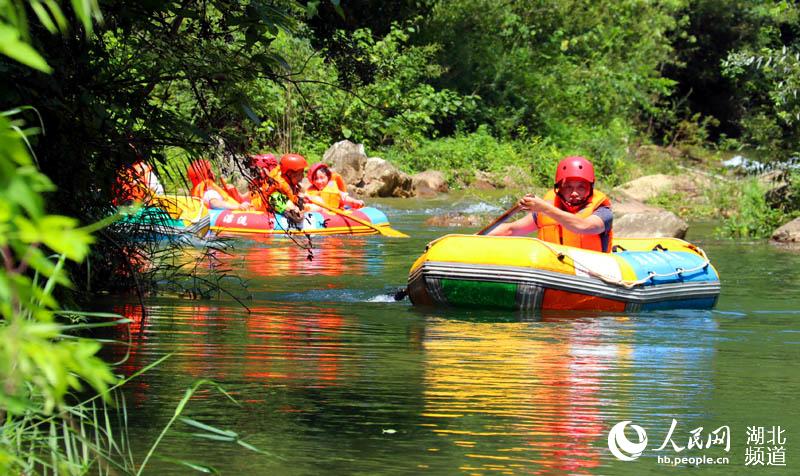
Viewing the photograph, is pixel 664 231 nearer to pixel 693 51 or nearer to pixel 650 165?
pixel 650 165

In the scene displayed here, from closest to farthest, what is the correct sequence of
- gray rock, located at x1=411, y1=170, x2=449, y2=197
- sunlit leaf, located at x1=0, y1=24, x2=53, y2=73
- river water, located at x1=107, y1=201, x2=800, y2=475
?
sunlit leaf, located at x1=0, y1=24, x2=53, y2=73
river water, located at x1=107, y1=201, x2=800, y2=475
gray rock, located at x1=411, y1=170, x2=449, y2=197

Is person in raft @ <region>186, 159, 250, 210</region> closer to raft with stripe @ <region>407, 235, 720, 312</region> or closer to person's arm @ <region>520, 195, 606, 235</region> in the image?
raft with stripe @ <region>407, 235, 720, 312</region>

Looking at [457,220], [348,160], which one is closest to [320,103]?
[348,160]

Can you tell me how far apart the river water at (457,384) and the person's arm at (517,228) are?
98 centimetres

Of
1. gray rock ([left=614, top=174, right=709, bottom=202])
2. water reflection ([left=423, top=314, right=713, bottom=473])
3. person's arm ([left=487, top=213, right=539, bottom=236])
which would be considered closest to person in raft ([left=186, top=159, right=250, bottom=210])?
person's arm ([left=487, top=213, right=539, bottom=236])

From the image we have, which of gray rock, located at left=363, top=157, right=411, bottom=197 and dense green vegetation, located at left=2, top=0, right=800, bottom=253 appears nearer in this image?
dense green vegetation, located at left=2, top=0, right=800, bottom=253

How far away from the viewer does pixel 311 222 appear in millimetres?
15406

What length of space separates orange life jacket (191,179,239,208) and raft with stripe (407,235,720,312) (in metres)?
7.08

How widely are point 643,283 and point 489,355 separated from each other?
8.34 ft

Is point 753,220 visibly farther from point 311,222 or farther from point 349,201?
point 311,222

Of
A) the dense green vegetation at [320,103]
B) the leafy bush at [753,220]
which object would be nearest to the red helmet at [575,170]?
the dense green vegetation at [320,103]

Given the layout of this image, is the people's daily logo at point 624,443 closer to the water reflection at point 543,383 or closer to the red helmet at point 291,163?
the water reflection at point 543,383

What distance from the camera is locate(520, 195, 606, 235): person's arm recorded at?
862 cm

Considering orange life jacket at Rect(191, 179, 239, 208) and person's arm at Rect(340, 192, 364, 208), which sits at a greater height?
orange life jacket at Rect(191, 179, 239, 208)
